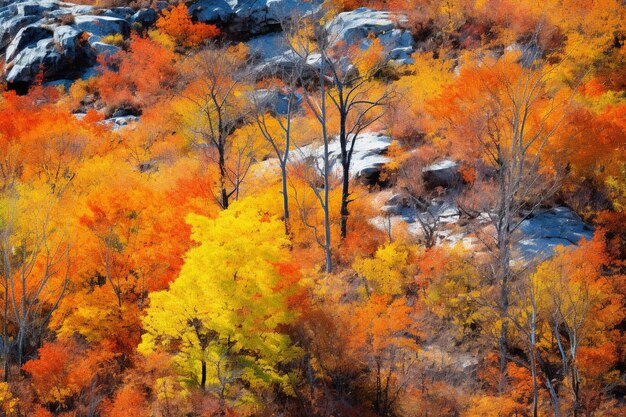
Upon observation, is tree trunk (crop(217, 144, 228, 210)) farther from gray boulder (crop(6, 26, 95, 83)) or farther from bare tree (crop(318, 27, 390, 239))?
gray boulder (crop(6, 26, 95, 83))

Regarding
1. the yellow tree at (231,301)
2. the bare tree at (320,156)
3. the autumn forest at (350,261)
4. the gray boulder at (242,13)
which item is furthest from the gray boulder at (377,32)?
the yellow tree at (231,301)

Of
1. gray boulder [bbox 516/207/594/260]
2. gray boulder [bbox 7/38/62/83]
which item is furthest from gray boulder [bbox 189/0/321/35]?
gray boulder [bbox 516/207/594/260]

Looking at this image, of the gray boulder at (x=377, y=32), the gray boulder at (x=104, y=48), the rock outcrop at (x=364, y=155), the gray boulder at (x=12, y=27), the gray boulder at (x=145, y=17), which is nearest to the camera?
the rock outcrop at (x=364, y=155)

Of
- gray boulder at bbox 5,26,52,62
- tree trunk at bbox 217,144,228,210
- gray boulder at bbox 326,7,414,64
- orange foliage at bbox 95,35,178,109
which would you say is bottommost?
tree trunk at bbox 217,144,228,210

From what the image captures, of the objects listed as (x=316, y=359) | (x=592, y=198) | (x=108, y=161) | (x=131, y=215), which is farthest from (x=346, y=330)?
(x=108, y=161)

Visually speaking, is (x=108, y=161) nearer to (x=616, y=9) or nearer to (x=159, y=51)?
(x=159, y=51)

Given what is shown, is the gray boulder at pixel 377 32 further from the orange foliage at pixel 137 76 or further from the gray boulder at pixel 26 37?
the gray boulder at pixel 26 37

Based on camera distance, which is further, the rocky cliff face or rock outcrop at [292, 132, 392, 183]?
the rocky cliff face

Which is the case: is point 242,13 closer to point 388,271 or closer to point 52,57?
point 52,57

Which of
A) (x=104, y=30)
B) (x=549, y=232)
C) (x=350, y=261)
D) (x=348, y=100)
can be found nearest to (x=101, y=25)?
(x=104, y=30)
